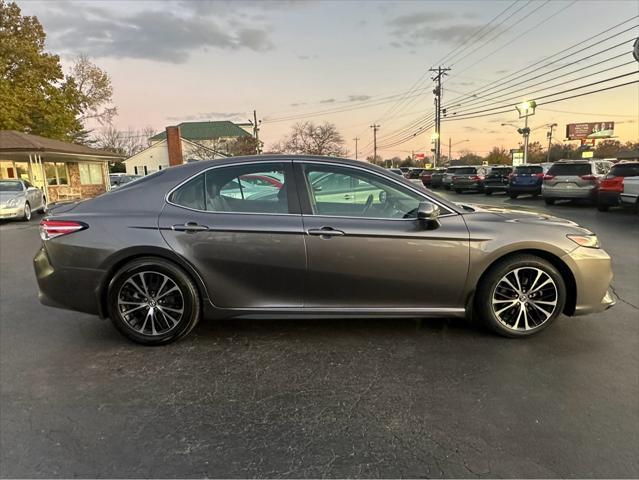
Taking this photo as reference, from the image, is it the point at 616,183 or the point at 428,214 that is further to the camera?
the point at 616,183

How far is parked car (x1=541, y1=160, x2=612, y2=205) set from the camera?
1448 cm

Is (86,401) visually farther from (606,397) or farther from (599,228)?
(599,228)

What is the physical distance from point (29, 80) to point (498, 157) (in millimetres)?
77212

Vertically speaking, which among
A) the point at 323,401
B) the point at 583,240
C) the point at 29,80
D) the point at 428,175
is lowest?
the point at 323,401

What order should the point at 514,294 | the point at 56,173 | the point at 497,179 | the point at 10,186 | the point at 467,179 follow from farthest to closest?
the point at 56,173 < the point at 467,179 < the point at 497,179 < the point at 10,186 < the point at 514,294

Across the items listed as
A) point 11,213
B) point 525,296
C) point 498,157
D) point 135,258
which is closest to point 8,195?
point 11,213

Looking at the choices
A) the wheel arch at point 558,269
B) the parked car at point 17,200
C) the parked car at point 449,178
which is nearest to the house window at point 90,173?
the parked car at point 17,200

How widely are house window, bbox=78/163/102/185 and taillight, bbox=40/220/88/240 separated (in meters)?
28.8

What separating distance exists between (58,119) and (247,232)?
3288 cm

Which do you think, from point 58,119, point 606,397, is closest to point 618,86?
point 606,397

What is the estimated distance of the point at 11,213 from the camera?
13312 millimetres

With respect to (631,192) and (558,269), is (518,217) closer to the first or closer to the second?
(558,269)

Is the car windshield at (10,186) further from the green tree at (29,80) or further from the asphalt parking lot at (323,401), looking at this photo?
the green tree at (29,80)

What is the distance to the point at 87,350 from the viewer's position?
11.4 ft
